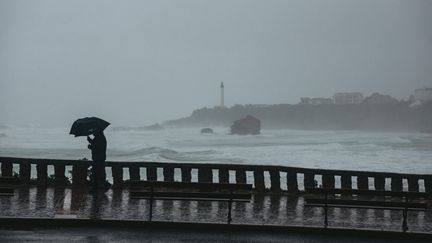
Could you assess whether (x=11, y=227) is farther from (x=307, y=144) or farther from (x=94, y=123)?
(x=307, y=144)

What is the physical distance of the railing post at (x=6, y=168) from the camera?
13609 mm

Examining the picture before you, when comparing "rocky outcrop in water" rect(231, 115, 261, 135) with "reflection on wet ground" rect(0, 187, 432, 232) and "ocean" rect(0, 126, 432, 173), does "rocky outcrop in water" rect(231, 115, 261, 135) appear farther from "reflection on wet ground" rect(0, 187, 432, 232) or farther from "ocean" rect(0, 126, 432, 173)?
"reflection on wet ground" rect(0, 187, 432, 232)

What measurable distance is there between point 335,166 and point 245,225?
6926cm

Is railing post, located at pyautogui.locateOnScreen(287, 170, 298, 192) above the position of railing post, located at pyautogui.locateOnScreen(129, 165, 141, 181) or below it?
below

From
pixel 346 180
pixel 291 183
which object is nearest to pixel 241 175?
pixel 291 183

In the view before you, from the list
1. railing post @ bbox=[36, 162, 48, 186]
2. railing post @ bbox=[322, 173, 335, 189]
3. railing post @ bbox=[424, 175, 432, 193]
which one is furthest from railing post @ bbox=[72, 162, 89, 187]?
railing post @ bbox=[424, 175, 432, 193]

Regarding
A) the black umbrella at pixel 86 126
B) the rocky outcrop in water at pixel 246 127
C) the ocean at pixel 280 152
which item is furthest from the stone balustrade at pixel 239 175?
the rocky outcrop in water at pixel 246 127

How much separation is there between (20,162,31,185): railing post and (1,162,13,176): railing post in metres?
0.32

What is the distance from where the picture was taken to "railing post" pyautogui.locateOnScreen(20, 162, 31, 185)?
13491 millimetres

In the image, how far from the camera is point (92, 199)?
11.3 meters

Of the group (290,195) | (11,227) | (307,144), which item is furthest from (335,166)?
(11,227)

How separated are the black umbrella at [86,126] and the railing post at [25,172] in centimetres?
217

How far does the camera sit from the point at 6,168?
13641 mm

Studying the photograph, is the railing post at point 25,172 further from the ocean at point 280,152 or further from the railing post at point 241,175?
the ocean at point 280,152
